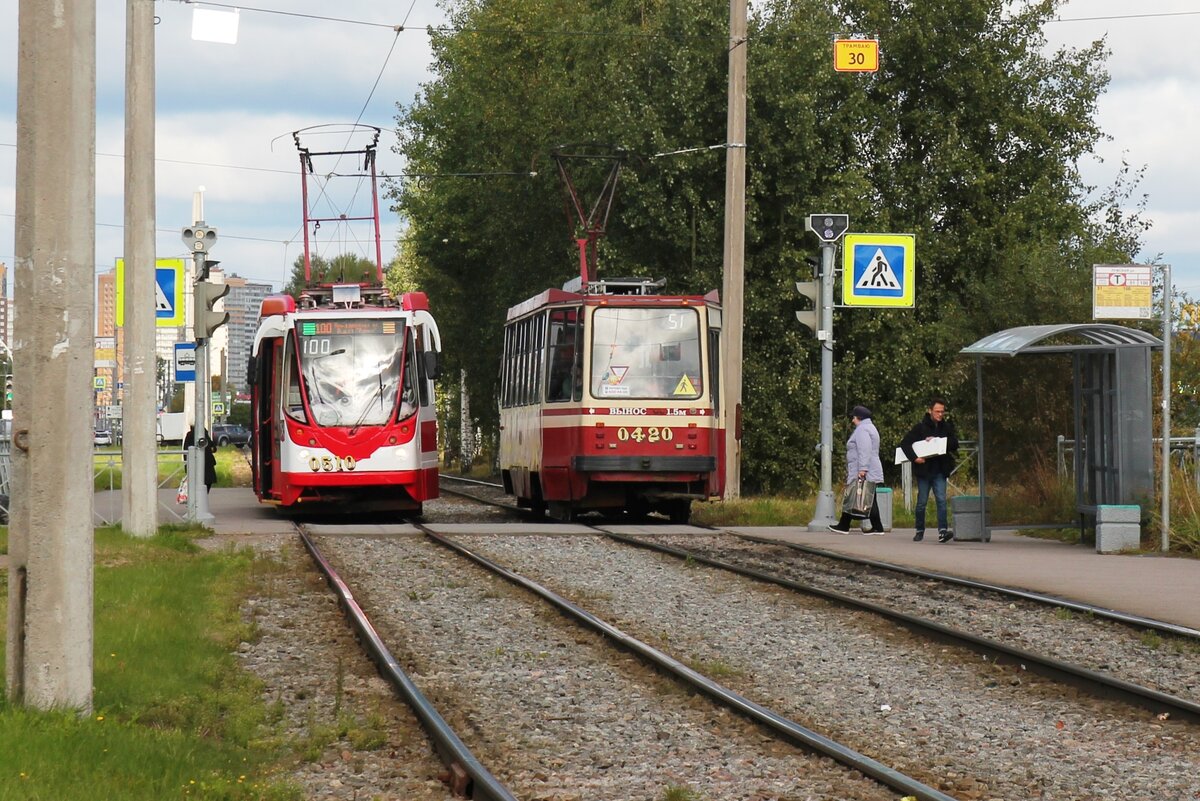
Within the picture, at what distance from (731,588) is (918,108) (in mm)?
32220

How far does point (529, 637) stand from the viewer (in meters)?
12.6

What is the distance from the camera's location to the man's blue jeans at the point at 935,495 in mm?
22484

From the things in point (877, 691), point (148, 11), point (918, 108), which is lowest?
point (877, 691)

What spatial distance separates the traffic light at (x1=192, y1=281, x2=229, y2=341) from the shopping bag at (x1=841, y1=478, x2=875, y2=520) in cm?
837

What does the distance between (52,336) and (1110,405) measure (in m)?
14.9

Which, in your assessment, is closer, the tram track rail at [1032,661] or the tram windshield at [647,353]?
the tram track rail at [1032,661]

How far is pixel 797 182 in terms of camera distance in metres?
40.2

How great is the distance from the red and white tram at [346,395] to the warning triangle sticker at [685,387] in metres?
3.77

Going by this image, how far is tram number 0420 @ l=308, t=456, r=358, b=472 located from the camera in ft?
88.3

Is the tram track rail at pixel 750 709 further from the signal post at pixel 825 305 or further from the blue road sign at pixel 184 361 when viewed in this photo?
the blue road sign at pixel 184 361

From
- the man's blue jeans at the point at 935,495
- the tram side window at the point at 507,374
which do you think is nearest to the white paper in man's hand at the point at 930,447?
the man's blue jeans at the point at 935,495

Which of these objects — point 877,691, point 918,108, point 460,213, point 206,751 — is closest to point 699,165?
point 918,108

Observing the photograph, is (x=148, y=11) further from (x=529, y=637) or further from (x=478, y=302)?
(x=478, y=302)

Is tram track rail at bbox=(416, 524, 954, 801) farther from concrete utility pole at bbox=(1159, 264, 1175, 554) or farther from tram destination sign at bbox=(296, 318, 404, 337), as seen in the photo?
tram destination sign at bbox=(296, 318, 404, 337)
